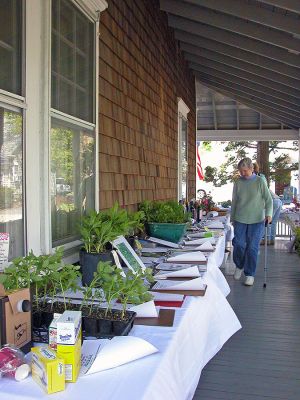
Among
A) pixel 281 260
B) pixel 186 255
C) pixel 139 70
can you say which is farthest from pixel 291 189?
pixel 186 255

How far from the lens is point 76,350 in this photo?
118 centimetres

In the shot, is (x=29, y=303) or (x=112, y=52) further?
(x=112, y=52)

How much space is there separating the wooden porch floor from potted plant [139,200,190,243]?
36.2 inches

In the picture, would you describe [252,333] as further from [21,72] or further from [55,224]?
[21,72]

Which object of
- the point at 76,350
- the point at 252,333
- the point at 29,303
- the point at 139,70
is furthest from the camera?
the point at 139,70

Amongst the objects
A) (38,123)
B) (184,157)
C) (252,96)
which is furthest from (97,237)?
(252,96)

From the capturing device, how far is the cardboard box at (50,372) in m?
1.12

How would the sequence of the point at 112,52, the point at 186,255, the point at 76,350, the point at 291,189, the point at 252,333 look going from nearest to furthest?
the point at 76,350, the point at 186,255, the point at 112,52, the point at 252,333, the point at 291,189

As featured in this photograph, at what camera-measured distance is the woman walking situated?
17.0 ft

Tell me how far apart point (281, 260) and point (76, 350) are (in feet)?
21.7

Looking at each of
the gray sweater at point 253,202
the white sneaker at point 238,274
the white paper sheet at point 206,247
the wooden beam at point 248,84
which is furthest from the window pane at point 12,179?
the wooden beam at point 248,84

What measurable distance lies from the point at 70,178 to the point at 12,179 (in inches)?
27.3

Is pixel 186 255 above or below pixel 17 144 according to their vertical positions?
below

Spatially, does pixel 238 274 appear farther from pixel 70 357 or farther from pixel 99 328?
pixel 70 357
